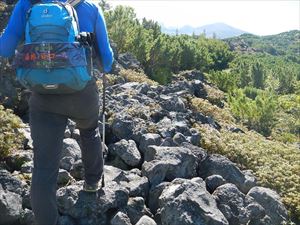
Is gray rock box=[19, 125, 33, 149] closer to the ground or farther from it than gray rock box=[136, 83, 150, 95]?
farther from it

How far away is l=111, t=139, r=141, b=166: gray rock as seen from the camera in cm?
640

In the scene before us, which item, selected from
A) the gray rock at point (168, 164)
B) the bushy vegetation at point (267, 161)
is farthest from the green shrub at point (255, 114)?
the gray rock at point (168, 164)

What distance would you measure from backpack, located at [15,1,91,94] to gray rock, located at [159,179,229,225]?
1839 mm

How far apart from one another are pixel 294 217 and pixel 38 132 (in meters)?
4.41

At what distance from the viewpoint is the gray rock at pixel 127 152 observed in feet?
21.0

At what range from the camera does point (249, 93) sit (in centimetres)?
3616

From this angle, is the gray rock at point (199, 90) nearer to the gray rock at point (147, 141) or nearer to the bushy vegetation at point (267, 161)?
the bushy vegetation at point (267, 161)

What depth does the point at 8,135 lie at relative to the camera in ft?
19.1

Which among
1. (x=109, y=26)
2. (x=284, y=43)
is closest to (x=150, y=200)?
(x=109, y=26)

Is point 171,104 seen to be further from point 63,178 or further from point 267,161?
point 63,178

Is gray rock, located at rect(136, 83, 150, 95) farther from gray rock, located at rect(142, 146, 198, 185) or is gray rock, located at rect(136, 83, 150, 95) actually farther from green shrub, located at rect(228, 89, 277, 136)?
green shrub, located at rect(228, 89, 277, 136)

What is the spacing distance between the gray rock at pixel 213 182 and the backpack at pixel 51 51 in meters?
2.88

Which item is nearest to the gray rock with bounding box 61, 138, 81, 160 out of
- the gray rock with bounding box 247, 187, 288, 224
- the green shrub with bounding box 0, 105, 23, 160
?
the green shrub with bounding box 0, 105, 23, 160

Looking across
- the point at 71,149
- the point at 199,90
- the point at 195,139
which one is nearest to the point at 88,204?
the point at 71,149
